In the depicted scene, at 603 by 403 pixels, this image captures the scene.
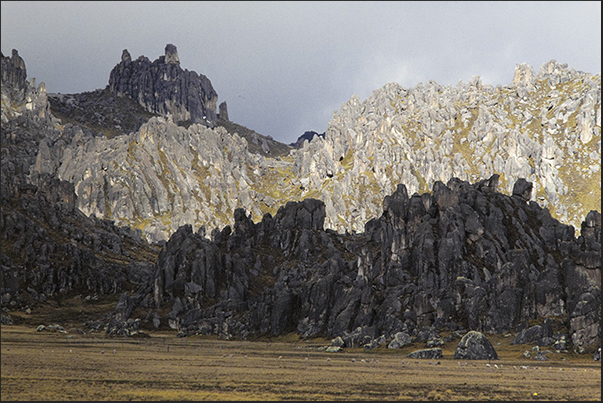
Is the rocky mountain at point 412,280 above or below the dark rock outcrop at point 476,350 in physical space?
above

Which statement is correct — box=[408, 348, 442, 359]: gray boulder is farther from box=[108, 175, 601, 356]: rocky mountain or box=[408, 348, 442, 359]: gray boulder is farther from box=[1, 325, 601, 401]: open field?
box=[108, 175, 601, 356]: rocky mountain

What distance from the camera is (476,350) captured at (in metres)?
78.2

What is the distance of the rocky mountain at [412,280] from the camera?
319 feet

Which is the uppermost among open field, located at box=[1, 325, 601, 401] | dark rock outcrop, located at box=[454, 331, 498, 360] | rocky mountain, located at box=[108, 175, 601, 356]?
rocky mountain, located at box=[108, 175, 601, 356]

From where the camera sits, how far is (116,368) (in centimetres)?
5866

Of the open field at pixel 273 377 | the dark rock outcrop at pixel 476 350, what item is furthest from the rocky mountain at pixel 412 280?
the open field at pixel 273 377

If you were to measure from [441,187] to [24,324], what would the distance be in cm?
11273

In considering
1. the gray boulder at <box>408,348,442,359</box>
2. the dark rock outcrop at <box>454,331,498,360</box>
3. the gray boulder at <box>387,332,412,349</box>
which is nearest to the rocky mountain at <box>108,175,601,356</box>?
the gray boulder at <box>387,332,412,349</box>

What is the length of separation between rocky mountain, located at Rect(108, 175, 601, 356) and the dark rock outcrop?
492 inches

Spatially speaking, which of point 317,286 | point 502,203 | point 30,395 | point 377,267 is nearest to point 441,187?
point 502,203

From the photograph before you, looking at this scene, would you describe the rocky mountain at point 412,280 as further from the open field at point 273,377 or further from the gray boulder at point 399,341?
the open field at point 273,377

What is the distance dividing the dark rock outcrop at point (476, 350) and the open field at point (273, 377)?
194 centimetres

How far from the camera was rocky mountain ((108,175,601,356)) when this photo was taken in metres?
97.3

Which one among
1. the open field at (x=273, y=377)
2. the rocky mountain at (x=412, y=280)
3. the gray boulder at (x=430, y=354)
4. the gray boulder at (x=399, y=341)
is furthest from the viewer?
the rocky mountain at (x=412, y=280)
